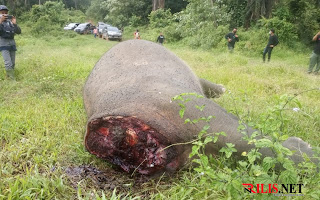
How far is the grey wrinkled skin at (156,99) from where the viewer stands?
207 centimetres

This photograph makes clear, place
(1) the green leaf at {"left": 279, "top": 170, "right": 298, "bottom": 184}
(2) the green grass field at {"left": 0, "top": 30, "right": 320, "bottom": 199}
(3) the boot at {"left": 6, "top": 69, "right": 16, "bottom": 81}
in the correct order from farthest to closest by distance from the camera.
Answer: (3) the boot at {"left": 6, "top": 69, "right": 16, "bottom": 81}, (2) the green grass field at {"left": 0, "top": 30, "right": 320, "bottom": 199}, (1) the green leaf at {"left": 279, "top": 170, "right": 298, "bottom": 184}

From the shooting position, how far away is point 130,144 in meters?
2.06

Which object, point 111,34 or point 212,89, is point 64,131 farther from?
point 111,34

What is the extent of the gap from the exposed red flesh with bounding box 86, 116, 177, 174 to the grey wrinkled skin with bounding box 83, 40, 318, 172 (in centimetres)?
5

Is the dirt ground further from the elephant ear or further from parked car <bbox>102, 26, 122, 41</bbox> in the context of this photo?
parked car <bbox>102, 26, 122, 41</bbox>

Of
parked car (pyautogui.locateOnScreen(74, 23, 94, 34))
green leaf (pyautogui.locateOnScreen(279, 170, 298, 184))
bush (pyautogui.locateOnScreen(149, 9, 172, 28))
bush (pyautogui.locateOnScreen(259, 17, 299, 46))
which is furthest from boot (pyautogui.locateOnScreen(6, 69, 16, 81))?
parked car (pyautogui.locateOnScreen(74, 23, 94, 34))

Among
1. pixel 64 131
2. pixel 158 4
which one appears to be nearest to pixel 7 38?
pixel 64 131

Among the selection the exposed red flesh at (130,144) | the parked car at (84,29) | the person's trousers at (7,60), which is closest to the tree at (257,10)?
the person's trousers at (7,60)

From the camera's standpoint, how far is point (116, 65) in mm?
2951

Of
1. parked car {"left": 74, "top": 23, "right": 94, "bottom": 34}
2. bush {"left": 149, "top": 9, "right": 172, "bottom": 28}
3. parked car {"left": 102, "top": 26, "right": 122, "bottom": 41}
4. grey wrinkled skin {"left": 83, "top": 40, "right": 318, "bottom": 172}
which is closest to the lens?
grey wrinkled skin {"left": 83, "top": 40, "right": 318, "bottom": 172}

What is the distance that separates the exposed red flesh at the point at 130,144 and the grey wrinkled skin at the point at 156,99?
51 mm

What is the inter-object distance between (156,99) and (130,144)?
15.7 inches

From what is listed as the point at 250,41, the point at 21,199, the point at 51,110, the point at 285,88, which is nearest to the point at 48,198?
the point at 21,199

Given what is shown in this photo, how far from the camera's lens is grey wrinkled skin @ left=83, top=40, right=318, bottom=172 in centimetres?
207
